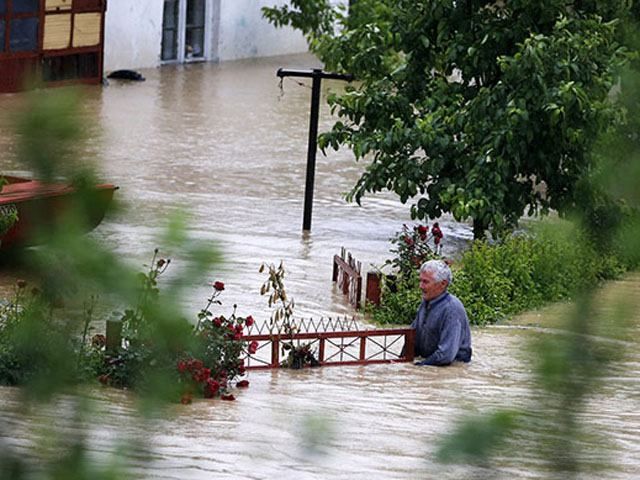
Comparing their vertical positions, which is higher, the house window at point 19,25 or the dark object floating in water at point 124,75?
the house window at point 19,25

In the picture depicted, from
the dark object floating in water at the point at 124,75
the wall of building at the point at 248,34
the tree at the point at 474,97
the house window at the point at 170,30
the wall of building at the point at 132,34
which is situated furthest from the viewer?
the wall of building at the point at 248,34

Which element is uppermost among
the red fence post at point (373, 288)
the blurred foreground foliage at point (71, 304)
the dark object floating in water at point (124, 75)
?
the dark object floating in water at point (124, 75)

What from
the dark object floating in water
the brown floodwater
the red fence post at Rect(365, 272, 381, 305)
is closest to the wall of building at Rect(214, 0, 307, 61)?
the brown floodwater

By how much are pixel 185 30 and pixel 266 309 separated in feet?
71.7

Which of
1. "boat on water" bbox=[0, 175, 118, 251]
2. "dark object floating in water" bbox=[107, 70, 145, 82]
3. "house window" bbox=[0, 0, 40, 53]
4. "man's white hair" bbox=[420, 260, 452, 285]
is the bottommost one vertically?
"man's white hair" bbox=[420, 260, 452, 285]

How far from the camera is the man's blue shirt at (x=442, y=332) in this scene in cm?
1111

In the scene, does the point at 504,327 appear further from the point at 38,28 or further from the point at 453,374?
the point at 38,28

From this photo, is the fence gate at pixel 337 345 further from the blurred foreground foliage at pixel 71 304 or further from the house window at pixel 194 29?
the house window at pixel 194 29

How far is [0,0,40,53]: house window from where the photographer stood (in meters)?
27.8

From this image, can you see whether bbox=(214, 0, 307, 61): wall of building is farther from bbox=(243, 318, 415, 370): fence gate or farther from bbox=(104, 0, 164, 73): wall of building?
bbox=(243, 318, 415, 370): fence gate

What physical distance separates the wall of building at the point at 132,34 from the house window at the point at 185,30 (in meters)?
0.82

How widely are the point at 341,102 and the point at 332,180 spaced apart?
5605 millimetres

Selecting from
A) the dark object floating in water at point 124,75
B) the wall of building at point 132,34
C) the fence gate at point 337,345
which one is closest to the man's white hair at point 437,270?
the fence gate at point 337,345

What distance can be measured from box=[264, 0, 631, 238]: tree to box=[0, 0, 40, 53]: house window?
12.2 meters
